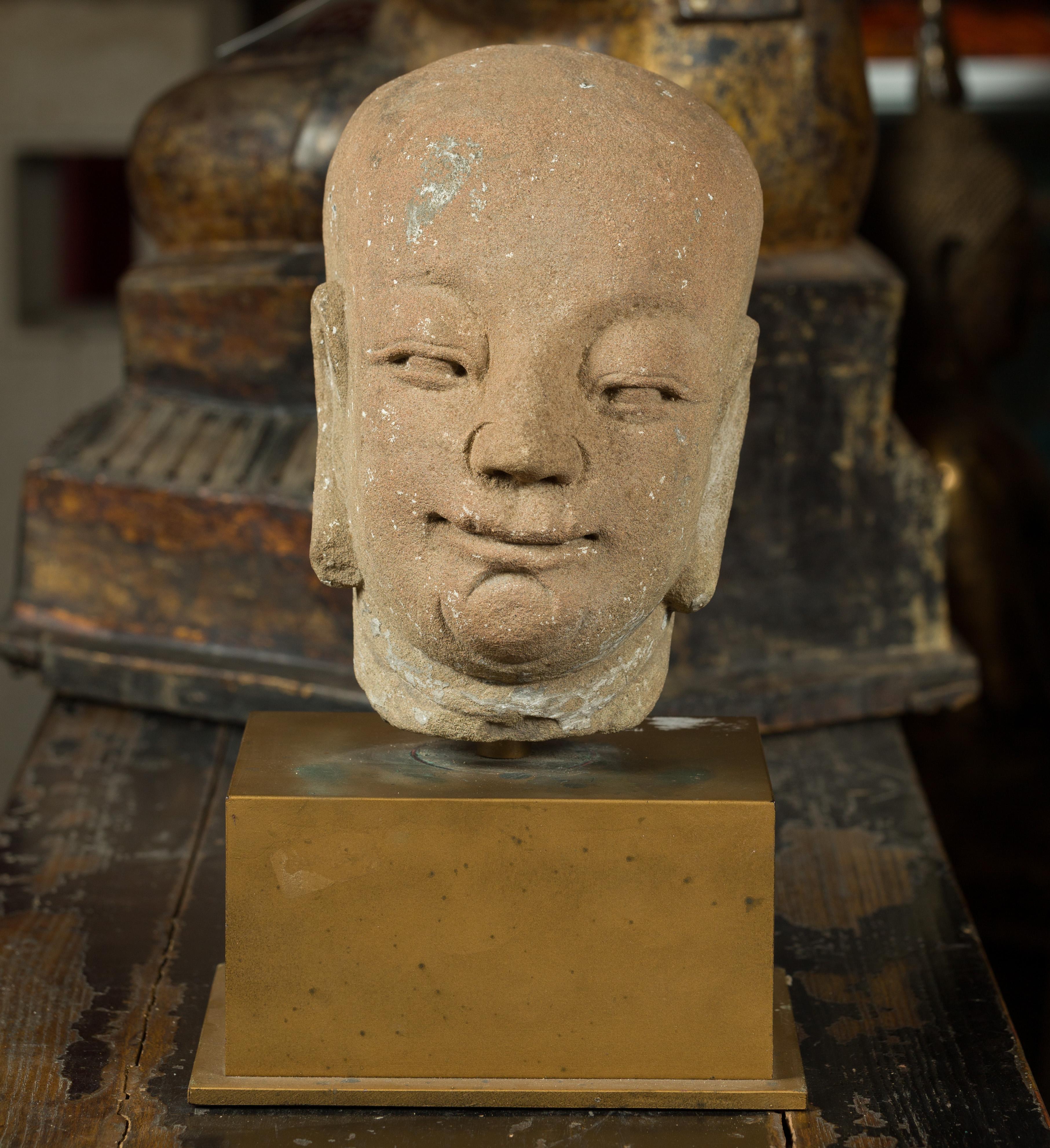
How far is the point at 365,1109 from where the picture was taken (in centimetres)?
172

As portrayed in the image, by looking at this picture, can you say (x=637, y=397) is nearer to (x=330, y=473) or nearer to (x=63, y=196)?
(x=330, y=473)

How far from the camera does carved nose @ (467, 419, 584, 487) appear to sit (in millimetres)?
1518

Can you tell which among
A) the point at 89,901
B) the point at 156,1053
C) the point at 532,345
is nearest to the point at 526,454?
the point at 532,345

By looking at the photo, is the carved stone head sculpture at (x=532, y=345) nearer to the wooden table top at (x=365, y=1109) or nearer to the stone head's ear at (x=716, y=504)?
the stone head's ear at (x=716, y=504)

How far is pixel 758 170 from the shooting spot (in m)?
2.56

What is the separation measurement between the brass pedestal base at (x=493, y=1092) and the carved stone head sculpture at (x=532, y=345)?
1.36ft

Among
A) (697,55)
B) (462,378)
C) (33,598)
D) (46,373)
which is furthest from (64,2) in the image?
(462,378)

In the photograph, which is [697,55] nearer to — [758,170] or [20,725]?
[758,170]

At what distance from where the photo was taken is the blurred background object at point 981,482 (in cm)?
347

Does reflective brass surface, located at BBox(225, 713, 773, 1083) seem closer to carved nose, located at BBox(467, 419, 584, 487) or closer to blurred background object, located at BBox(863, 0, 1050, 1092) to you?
carved nose, located at BBox(467, 419, 584, 487)

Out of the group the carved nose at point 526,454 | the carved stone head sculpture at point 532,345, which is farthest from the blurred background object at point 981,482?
the carved nose at point 526,454

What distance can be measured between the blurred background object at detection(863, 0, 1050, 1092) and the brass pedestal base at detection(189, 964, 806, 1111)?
1.85 metres

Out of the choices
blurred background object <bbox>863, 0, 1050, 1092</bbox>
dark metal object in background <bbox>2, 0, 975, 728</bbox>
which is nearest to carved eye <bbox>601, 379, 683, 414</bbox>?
dark metal object in background <bbox>2, 0, 975, 728</bbox>

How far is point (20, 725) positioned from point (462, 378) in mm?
3492
